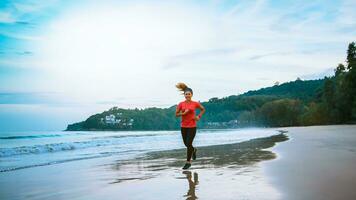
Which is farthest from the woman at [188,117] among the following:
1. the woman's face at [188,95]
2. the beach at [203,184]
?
the beach at [203,184]

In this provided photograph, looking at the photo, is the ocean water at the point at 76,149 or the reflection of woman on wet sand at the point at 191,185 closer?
the reflection of woman on wet sand at the point at 191,185

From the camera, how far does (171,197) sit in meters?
5.18

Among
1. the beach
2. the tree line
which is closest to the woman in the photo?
the beach

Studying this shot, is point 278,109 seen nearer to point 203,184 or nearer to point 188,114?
point 188,114

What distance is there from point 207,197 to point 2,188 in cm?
404

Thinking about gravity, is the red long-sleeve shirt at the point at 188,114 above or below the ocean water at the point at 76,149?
above

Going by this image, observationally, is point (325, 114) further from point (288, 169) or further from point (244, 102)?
point (244, 102)

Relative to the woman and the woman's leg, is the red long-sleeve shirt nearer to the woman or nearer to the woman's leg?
the woman

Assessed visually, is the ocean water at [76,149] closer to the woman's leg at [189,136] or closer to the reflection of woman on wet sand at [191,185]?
the woman's leg at [189,136]

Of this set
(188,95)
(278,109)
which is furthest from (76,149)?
(278,109)

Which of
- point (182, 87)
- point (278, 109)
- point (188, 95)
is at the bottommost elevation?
point (188, 95)

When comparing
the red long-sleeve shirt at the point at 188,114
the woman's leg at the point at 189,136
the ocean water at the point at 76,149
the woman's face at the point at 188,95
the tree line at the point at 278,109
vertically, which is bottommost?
the ocean water at the point at 76,149

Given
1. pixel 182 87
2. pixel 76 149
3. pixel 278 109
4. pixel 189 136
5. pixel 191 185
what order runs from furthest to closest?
pixel 278 109
pixel 76 149
pixel 182 87
pixel 189 136
pixel 191 185

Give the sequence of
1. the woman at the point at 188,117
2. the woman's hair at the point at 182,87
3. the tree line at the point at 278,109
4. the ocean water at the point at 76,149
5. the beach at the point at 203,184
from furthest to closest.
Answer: the tree line at the point at 278,109 → the ocean water at the point at 76,149 → the woman's hair at the point at 182,87 → the woman at the point at 188,117 → the beach at the point at 203,184
